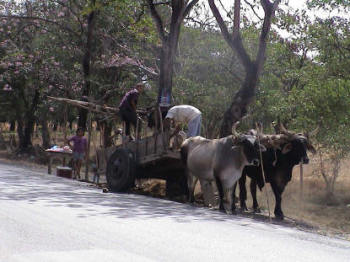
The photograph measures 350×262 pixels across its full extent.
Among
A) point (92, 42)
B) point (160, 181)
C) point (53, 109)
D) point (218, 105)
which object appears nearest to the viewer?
point (160, 181)

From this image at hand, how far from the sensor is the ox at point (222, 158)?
12.1 meters

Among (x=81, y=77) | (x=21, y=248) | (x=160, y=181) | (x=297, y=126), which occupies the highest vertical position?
(x=81, y=77)

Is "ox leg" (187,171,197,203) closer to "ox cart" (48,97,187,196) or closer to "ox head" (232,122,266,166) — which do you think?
"ox cart" (48,97,187,196)

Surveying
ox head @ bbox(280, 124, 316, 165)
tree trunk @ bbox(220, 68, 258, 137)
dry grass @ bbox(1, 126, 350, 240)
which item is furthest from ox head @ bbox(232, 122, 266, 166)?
tree trunk @ bbox(220, 68, 258, 137)

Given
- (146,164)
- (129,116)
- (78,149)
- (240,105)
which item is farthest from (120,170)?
(78,149)

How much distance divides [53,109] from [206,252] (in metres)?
21.7

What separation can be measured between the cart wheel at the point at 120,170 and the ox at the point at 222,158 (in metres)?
1.49

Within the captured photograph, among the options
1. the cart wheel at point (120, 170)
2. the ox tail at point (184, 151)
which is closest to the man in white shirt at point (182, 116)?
the ox tail at point (184, 151)

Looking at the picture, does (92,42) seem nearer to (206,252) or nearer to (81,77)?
(81,77)

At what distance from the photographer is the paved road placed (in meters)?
6.97

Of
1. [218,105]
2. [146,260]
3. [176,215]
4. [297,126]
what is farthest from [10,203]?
[218,105]

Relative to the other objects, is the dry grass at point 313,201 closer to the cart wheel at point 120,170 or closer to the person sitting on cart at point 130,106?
the cart wheel at point 120,170

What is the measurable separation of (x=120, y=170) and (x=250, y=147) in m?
3.93

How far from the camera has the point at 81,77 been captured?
25.7m
